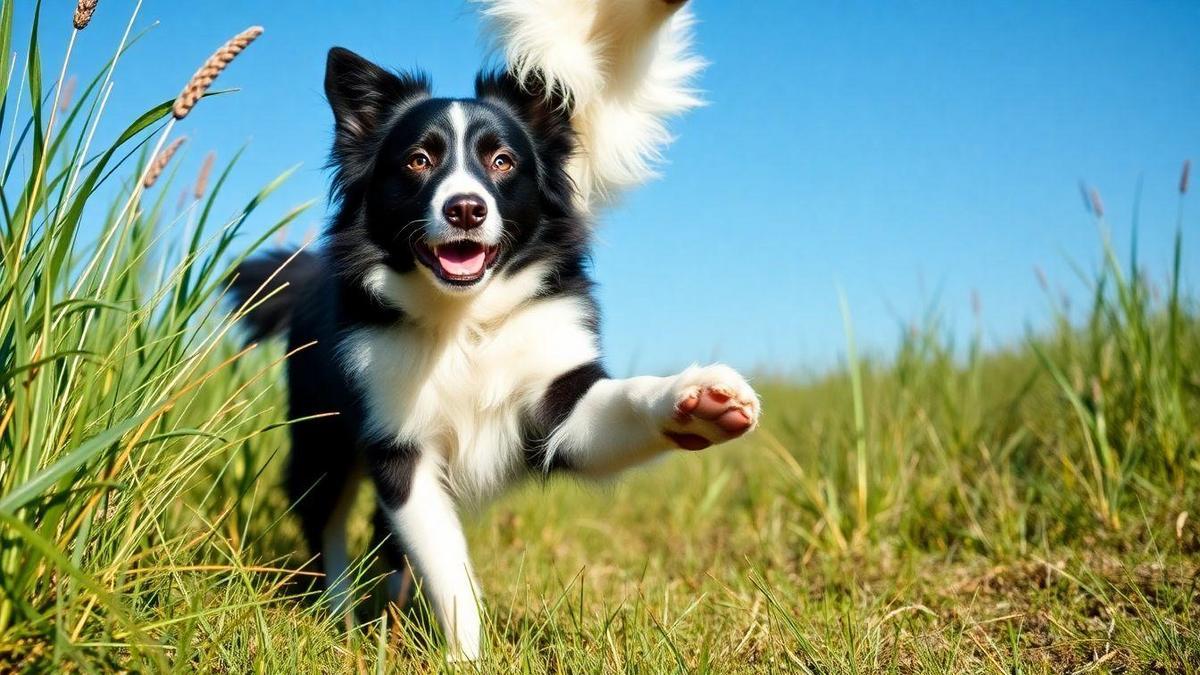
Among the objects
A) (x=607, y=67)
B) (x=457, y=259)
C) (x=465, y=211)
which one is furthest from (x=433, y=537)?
(x=607, y=67)

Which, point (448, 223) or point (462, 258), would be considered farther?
point (462, 258)

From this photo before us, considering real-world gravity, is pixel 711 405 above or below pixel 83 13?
below

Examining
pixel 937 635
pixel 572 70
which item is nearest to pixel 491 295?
pixel 572 70

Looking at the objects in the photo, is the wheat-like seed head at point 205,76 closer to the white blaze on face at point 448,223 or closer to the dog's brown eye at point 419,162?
the white blaze on face at point 448,223

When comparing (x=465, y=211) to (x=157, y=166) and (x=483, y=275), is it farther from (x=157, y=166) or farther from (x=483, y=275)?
(x=157, y=166)

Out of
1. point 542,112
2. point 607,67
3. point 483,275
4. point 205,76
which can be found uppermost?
point 607,67

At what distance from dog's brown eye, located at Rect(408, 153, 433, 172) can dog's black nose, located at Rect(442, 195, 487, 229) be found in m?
0.34

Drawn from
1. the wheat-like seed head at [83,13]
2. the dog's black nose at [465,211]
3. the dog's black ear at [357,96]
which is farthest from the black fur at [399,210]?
the wheat-like seed head at [83,13]

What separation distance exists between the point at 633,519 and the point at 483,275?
353 cm

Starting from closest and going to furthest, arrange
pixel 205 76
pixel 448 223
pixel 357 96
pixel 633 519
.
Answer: pixel 205 76 → pixel 448 223 → pixel 357 96 → pixel 633 519

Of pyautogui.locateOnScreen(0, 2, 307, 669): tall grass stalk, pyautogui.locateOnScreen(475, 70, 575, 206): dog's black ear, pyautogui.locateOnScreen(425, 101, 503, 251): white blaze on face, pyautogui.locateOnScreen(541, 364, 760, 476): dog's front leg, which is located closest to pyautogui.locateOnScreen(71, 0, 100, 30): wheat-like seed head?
pyautogui.locateOnScreen(0, 2, 307, 669): tall grass stalk

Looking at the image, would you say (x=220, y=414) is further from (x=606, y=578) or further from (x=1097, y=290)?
(x=1097, y=290)

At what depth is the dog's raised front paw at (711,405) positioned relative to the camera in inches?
85.4

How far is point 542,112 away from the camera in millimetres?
3307
